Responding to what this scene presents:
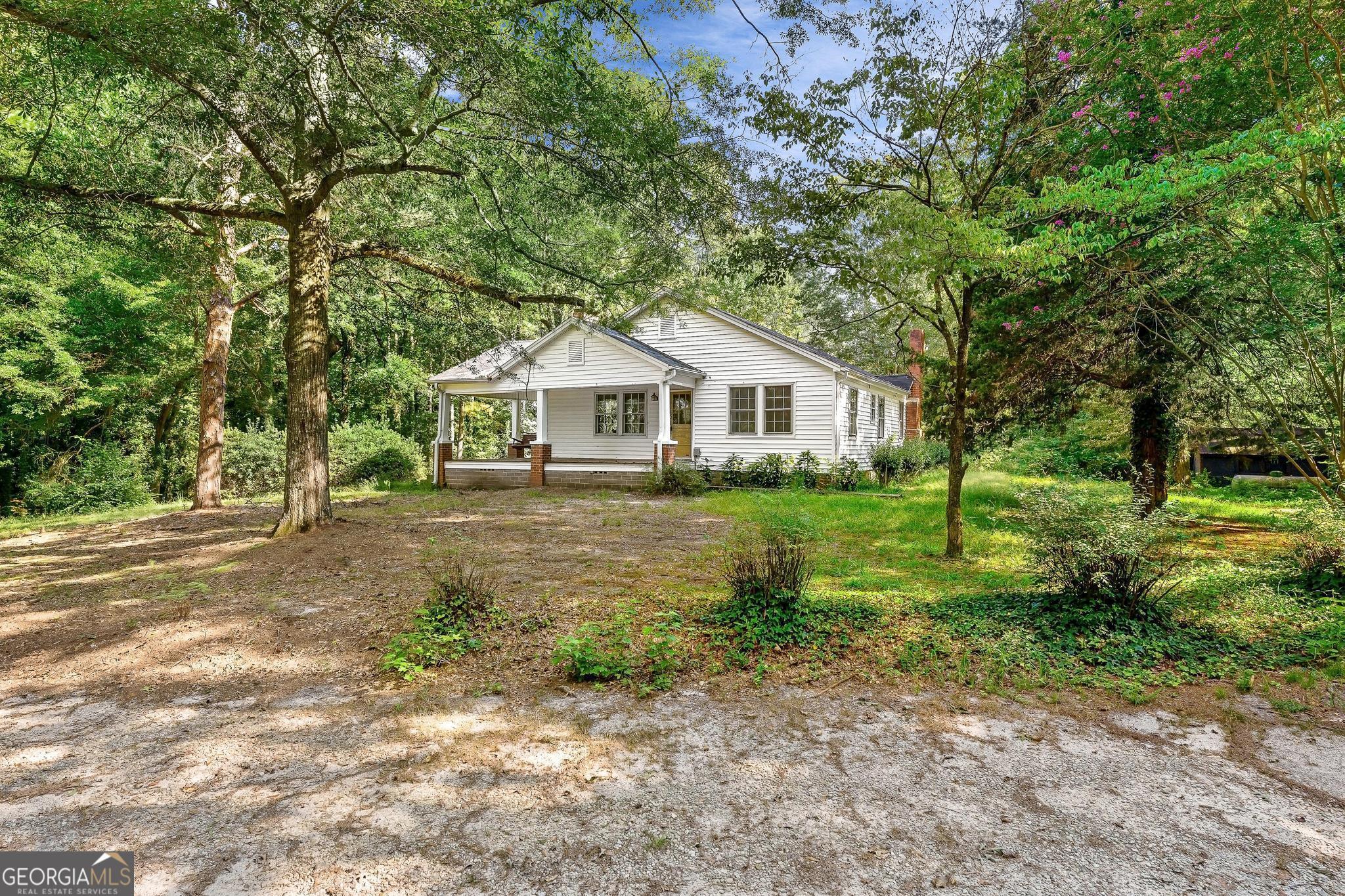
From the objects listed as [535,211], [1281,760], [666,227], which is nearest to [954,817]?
[1281,760]

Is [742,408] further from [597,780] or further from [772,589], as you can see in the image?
[597,780]

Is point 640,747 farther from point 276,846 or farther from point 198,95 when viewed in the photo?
point 198,95

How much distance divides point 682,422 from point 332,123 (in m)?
12.6

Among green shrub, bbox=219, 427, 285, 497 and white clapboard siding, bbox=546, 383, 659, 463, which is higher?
white clapboard siding, bbox=546, 383, 659, 463

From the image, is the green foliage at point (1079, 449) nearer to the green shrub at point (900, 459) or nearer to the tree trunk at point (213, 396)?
the green shrub at point (900, 459)

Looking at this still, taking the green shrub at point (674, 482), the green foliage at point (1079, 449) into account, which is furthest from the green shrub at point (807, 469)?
the green foliage at point (1079, 449)

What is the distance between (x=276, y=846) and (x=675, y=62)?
24.9 feet

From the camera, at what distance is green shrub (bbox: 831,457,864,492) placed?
15500 millimetres

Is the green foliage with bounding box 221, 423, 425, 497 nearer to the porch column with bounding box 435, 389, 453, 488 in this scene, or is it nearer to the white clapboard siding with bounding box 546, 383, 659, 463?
the porch column with bounding box 435, 389, 453, 488

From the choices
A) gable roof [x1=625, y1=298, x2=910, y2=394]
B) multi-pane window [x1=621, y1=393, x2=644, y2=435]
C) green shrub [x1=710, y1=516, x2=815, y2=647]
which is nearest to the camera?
green shrub [x1=710, y1=516, x2=815, y2=647]

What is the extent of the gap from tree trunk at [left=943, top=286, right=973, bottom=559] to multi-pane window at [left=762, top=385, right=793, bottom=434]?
29.5 ft

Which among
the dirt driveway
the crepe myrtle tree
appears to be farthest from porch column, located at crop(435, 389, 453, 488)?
the dirt driveway

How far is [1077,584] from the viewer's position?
4.68 meters

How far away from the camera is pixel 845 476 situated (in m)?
15.5
